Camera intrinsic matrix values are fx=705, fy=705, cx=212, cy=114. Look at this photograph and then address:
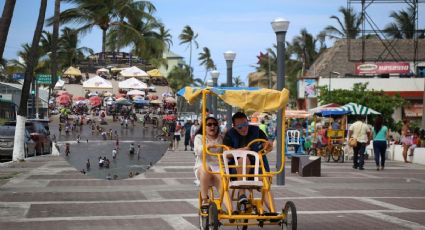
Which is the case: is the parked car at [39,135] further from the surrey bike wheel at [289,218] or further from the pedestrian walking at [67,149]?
the surrey bike wheel at [289,218]

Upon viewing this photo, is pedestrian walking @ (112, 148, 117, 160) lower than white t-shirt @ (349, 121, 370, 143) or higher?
lower

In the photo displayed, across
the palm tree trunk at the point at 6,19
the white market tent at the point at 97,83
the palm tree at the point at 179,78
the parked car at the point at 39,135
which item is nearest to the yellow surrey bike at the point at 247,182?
the white market tent at the point at 97,83

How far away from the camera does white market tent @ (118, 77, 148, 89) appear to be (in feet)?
50.0

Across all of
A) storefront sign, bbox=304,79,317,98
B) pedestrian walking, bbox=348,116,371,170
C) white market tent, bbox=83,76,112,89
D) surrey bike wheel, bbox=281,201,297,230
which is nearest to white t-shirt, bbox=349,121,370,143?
pedestrian walking, bbox=348,116,371,170

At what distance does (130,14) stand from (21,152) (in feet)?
23.2

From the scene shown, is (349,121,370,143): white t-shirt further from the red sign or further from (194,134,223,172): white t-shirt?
the red sign

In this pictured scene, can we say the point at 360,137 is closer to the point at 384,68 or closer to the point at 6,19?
the point at 6,19

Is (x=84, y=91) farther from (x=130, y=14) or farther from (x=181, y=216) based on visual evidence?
(x=130, y=14)

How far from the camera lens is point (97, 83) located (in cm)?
1509

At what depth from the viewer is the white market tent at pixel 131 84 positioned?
599 inches

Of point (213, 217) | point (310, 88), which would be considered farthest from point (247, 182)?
point (310, 88)

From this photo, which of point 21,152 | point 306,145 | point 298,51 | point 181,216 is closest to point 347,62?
point 298,51

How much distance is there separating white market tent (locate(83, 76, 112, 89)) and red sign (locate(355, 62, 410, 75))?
122 feet

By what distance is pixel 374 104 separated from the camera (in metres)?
38.0
